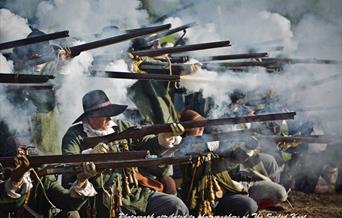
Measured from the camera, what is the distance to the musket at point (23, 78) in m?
3.80

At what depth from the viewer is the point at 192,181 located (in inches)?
187

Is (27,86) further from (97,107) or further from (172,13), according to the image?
(172,13)

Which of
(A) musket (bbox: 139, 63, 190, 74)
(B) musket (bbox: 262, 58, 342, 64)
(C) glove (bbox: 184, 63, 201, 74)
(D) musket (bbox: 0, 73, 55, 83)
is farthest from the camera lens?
(B) musket (bbox: 262, 58, 342, 64)

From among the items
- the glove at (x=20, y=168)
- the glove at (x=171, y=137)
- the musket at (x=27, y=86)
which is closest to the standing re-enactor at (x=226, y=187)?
the glove at (x=171, y=137)

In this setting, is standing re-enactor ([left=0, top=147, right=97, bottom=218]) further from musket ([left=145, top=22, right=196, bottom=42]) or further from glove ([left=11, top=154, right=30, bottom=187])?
musket ([left=145, top=22, right=196, bottom=42])

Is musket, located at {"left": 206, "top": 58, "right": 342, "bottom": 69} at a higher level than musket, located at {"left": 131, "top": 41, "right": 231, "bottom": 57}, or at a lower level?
lower

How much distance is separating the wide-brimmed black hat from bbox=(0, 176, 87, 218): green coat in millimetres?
561

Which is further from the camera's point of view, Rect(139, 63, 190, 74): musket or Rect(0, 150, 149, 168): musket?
Rect(139, 63, 190, 74): musket

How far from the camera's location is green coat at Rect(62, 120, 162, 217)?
13.5ft

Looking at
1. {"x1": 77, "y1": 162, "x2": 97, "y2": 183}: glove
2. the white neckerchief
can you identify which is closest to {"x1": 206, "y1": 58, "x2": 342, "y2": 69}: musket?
the white neckerchief

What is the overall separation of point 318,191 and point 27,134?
3.68 metres

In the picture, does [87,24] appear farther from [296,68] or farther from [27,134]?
[296,68]

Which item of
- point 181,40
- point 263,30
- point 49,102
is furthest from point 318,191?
point 49,102

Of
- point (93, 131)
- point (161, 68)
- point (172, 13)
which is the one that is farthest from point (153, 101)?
point (93, 131)
